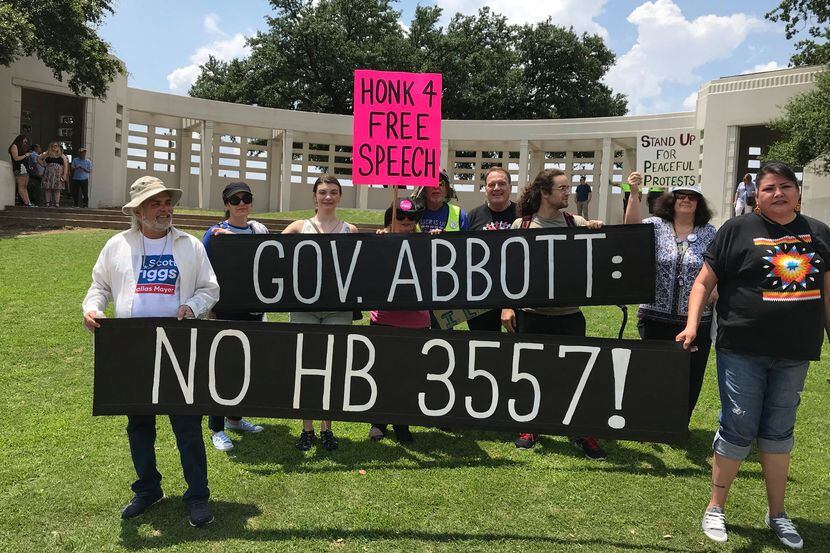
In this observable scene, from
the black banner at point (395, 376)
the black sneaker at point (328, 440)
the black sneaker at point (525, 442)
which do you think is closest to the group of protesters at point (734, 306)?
the black banner at point (395, 376)

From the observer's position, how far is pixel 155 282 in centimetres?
341

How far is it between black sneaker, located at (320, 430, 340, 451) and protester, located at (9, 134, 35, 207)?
Result: 51.6ft

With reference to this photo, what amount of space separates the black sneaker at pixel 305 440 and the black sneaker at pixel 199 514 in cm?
113

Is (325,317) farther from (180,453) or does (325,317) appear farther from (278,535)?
(278,535)

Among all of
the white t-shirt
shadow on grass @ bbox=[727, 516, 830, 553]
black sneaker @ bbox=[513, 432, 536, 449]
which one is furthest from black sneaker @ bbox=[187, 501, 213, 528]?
shadow on grass @ bbox=[727, 516, 830, 553]

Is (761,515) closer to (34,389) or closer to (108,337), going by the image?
(108,337)

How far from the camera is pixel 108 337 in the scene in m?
3.36

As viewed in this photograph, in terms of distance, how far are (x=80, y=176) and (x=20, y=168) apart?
2.22 metres

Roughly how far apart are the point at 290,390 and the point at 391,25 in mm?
37753

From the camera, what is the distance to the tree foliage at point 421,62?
35125 millimetres

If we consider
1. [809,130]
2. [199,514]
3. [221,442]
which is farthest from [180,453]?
[809,130]

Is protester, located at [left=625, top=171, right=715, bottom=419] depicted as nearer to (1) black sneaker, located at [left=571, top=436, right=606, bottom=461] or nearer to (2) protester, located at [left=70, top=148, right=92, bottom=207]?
(1) black sneaker, located at [left=571, top=436, right=606, bottom=461]

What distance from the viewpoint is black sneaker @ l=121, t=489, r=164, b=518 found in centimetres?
348

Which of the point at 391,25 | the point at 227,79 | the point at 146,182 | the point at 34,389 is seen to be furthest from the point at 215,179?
the point at 146,182
